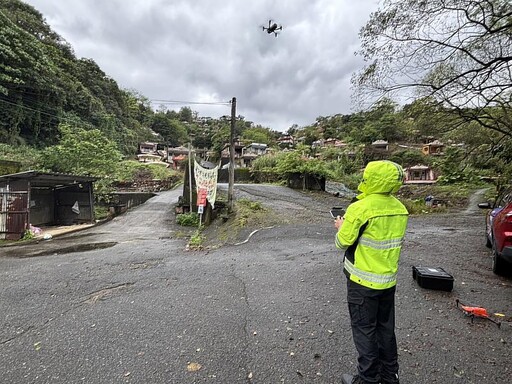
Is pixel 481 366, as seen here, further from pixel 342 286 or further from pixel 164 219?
pixel 164 219

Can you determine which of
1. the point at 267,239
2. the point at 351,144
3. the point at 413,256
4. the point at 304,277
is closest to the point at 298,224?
the point at 267,239

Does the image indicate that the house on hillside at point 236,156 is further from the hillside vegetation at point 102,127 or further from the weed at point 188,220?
the weed at point 188,220

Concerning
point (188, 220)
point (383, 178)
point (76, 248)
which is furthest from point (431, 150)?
point (383, 178)

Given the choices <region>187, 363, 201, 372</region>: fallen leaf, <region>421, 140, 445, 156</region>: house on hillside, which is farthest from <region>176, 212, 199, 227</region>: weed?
<region>421, 140, 445, 156</region>: house on hillside

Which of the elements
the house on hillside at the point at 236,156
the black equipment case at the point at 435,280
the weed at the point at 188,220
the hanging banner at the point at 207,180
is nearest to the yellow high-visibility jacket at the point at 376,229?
the black equipment case at the point at 435,280

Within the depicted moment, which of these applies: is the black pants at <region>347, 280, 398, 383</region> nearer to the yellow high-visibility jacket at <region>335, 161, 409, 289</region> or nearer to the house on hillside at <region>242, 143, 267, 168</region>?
the yellow high-visibility jacket at <region>335, 161, 409, 289</region>

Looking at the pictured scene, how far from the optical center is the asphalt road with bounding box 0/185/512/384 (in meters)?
2.26

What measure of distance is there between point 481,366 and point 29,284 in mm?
5736

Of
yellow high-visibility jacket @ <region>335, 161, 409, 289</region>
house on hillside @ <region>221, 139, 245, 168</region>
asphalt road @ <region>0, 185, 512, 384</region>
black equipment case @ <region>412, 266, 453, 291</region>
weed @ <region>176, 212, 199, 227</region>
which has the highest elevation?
house on hillside @ <region>221, 139, 245, 168</region>

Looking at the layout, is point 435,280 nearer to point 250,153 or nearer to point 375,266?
point 375,266

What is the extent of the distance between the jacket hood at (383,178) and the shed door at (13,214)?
1143 cm

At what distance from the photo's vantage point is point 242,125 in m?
74.8

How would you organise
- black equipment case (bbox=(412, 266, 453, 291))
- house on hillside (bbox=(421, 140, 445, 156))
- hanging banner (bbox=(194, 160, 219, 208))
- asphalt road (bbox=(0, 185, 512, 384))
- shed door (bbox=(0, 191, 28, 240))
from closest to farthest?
1. asphalt road (bbox=(0, 185, 512, 384))
2. black equipment case (bbox=(412, 266, 453, 291))
3. shed door (bbox=(0, 191, 28, 240))
4. hanging banner (bbox=(194, 160, 219, 208))
5. house on hillside (bbox=(421, 140, 445, 156))

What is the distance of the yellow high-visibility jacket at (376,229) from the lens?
1896 mm
